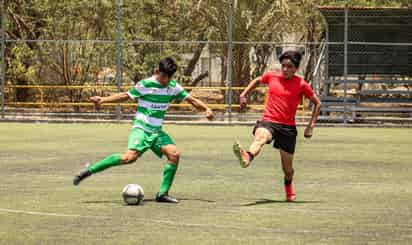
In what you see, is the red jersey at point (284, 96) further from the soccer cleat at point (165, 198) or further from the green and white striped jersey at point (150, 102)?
the soccer cleat at point (165, 198)

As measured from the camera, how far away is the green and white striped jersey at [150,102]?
12.8 m

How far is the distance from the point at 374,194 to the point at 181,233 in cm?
476

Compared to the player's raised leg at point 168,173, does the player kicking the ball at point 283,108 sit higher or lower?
higher

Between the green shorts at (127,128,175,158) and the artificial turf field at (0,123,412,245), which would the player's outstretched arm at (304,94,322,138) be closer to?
the artificial turf field at (0,123,412,245)

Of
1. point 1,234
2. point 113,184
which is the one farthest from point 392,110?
point 1,234

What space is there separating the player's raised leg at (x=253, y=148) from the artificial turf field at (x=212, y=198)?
0.54 metres

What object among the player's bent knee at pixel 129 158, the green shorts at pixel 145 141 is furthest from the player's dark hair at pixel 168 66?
the player's bent knee at pixel 129 158

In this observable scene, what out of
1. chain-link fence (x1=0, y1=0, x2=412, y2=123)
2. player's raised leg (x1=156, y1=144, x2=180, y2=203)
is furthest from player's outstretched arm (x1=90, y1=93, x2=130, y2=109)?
chain-link fence (x1=0, y1=0, x2=412, y2=123)

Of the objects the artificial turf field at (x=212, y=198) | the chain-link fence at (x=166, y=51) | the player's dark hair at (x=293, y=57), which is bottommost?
the chain-link fence at (x=166, y=51)

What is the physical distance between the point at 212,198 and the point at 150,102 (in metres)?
1.46

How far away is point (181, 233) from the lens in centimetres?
991

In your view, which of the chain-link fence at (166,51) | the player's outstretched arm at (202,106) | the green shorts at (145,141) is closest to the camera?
the green shorts at (145,141)

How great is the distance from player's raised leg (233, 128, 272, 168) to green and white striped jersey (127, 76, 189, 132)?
1101 mm

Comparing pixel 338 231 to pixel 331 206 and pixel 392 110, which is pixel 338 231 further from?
pixel 392 110
